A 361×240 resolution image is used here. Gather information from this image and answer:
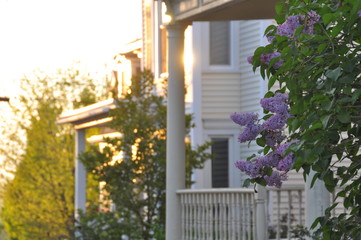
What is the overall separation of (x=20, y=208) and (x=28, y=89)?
4132 millimetres

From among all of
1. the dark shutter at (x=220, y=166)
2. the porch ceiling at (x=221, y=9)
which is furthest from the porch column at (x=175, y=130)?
the dark shutter at (x=220, y=166)

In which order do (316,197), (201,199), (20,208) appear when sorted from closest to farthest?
(316,197) < (201,199) < (20,208)

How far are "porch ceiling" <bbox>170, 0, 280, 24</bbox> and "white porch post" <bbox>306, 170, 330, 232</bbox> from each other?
198cm

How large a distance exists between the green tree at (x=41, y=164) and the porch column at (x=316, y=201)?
63.6 ft

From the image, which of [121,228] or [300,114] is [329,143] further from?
[121,228]

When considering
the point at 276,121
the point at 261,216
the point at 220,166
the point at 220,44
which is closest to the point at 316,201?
the point at 261,216

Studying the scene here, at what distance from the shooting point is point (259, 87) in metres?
21.6

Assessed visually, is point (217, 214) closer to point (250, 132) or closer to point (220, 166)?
point (250, 132)

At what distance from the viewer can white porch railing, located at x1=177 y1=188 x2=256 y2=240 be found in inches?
427

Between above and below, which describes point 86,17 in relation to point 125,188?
above

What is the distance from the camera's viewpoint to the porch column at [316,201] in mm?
9820

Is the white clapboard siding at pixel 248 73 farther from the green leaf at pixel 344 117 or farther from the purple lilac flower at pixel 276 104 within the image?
the green leaf at pixel 344 117

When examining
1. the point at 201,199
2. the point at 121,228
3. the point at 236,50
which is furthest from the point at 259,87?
the point at 201,199

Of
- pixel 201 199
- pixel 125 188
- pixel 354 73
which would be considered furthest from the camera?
pixel 125 188
